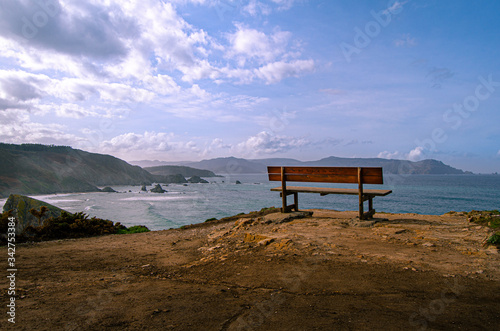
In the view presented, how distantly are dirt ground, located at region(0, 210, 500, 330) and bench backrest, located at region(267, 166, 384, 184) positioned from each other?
5.17 ft

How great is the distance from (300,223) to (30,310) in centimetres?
609

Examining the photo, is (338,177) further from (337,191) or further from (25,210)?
(25,210)

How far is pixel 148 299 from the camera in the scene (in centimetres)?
355

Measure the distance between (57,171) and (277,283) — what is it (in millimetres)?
97835

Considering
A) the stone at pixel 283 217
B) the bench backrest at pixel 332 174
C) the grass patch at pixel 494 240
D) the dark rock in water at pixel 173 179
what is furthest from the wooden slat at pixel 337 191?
the dark rock in water at pixel 173 179

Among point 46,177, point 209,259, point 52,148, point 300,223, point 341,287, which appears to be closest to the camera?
point 341,287

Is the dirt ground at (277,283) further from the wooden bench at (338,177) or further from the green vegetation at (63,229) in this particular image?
the green vegetation at (63,229)

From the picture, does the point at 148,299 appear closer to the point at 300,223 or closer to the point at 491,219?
the point at 300,223

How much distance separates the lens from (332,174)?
A: 829 cm

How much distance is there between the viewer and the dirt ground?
9.52 ft

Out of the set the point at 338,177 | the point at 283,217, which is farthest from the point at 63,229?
the point at 338,177

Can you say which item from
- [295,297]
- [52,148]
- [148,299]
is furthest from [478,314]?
[52,148]

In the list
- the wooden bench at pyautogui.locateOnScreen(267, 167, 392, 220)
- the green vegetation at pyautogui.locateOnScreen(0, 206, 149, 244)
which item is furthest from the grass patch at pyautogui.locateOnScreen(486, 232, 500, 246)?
the green vegetation at pyautogui.locateOnScreen(0, 206, 149, 244)

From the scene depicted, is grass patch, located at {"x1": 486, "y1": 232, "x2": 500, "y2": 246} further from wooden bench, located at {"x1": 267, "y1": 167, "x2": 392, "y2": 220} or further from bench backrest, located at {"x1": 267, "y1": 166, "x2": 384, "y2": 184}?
bench backrest, located at {"x1": 267, "y1": 166, "x2": 384, "y2": 184}
